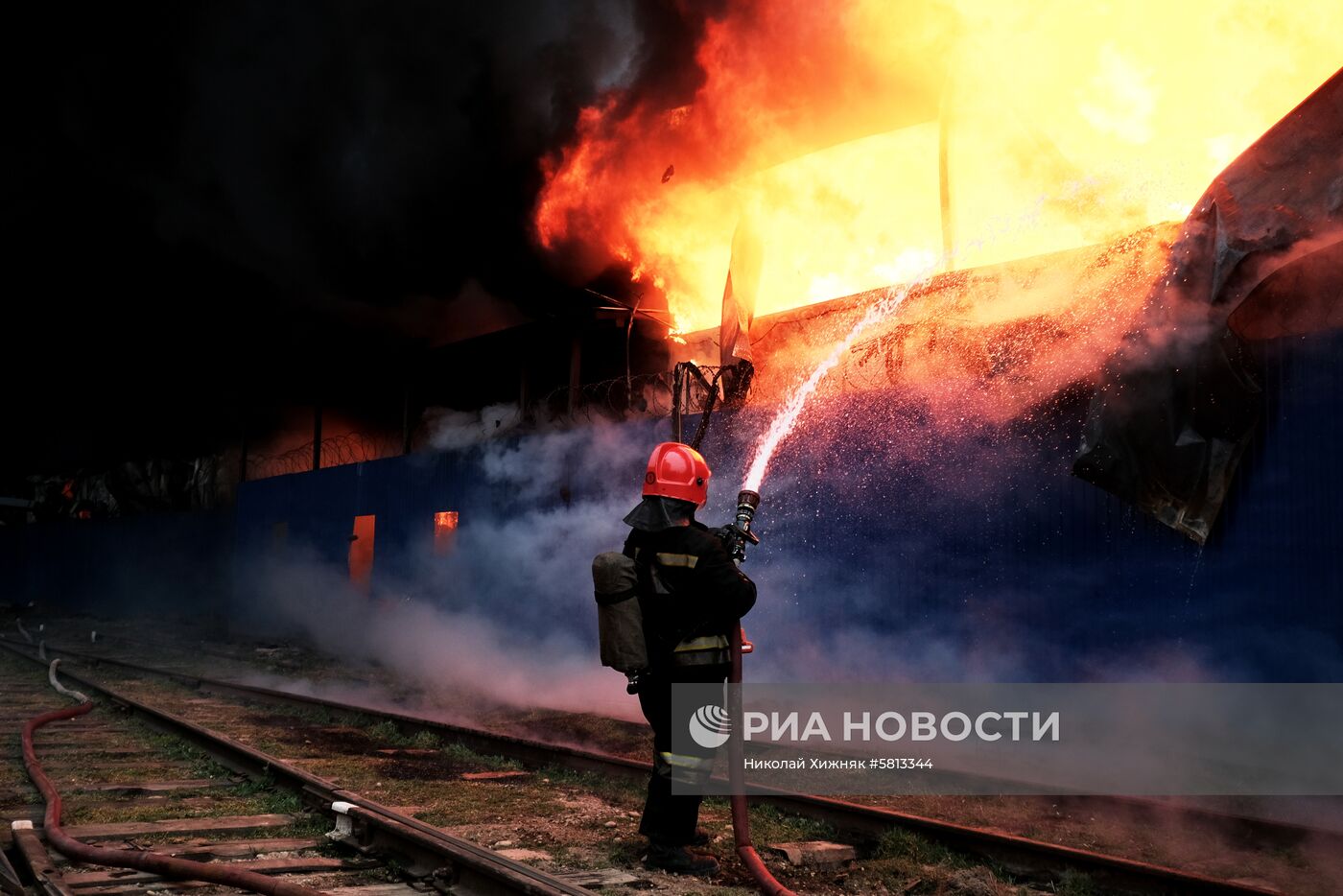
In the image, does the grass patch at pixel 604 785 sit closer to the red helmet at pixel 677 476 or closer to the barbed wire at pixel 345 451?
the red helmet at pixel 677 476

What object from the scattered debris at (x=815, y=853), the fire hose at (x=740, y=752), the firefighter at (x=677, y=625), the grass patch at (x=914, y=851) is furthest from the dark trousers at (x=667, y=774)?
the grass patch at (x=914, y=851)

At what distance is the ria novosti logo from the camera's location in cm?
492

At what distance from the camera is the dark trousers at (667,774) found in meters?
4.90

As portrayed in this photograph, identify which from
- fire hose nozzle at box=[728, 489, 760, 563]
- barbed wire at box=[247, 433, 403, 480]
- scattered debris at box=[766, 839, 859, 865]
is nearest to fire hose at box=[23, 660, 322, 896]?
scattered debris at box=[766, 839, 859, 865]

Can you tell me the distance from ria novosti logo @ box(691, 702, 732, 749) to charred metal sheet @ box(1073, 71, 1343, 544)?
432 cm

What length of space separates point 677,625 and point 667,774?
713 mm

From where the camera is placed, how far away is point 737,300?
12375mm

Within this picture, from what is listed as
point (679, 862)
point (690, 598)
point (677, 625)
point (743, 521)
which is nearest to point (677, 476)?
point (743, 521)

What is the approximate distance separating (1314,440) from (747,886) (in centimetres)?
558

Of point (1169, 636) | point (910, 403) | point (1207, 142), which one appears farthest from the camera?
point (910, 403)

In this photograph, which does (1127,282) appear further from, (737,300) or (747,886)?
(747,886)

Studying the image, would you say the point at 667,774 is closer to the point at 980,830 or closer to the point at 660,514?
the point at 660,514

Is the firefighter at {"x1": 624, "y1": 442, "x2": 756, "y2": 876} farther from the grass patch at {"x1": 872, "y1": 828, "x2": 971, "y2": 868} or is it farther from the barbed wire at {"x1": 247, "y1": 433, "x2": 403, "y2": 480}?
the barbed wire at {"x1": 247, "y1": 433, "x2": 403, "y2": 480}

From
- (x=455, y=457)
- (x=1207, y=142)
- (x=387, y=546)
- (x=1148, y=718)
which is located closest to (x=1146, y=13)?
(x=1207, y=142)
